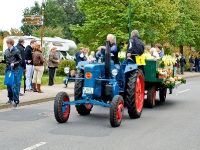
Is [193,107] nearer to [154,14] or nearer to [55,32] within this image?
[154,14]

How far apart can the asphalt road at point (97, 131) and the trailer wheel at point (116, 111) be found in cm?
14

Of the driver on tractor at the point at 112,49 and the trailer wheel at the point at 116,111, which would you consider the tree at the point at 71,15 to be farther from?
the trailer wheel at the point at 116,111

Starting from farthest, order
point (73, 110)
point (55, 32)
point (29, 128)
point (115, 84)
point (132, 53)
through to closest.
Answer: point (55, 32) < point (73, 110) < point (132, 53) < point (115, 84) < point (29, 128)

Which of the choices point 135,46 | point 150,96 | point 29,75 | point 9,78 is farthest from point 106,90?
point 29,75

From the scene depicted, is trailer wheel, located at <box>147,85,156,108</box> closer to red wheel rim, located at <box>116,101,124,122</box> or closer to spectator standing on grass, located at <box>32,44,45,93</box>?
red wheel rim, located at <box>116,101,124,122</box>

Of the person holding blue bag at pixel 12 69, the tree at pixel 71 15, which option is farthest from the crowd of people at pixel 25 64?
the tree at pixel 71 15

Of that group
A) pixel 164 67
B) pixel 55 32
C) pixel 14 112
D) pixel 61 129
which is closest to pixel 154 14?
pixel 164 67

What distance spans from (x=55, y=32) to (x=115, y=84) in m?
65.9

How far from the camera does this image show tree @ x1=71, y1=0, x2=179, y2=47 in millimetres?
37188

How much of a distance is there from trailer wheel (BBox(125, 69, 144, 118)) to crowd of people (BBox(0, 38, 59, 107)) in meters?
3.45

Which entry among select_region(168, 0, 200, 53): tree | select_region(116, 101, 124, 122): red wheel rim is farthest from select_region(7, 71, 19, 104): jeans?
select_region(168, 0, 200, 53): tree

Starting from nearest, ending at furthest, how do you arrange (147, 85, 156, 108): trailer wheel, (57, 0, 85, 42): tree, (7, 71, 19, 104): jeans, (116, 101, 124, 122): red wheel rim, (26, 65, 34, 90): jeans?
(116, 101, 124, 122): red wheel rim < (7, 71, 19, 104): jeans < (147, 85, 156, 108): trailer wheel < (26, 65, 34, 90): jeans < (57, 0, 85, 42): tree

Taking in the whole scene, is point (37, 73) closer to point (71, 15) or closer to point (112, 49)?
point (112, 49)

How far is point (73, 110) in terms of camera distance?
13.5m
